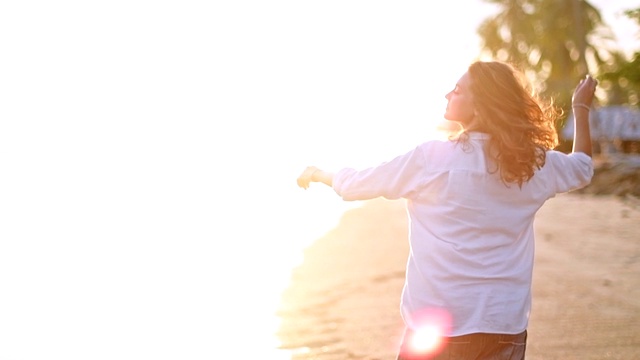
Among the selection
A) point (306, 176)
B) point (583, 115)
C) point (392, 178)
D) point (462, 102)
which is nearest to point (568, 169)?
point (583, 115)

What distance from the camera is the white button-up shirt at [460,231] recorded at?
9.02 feet

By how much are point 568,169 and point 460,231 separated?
477 millimetres

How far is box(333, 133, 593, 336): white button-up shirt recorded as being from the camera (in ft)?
9.02

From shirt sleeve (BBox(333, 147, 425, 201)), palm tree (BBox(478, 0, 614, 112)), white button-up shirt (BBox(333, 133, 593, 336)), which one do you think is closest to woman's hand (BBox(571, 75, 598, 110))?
white button-up shirt (BBox(333, 133, 593, 336))

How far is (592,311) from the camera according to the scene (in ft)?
24.2

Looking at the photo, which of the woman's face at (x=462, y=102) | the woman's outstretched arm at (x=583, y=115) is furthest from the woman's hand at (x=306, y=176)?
the woman's outstretched arm at (x=583, y=115)

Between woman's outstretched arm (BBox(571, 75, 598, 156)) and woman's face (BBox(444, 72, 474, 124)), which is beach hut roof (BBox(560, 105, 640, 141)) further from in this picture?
woman's face (BBox(444, 72, 474, 124))

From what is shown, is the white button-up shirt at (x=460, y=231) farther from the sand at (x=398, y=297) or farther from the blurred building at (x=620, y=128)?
the blurred building at (x=620, y=128)

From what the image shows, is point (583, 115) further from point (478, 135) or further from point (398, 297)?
point (398, 297)

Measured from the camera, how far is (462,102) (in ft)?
9.35

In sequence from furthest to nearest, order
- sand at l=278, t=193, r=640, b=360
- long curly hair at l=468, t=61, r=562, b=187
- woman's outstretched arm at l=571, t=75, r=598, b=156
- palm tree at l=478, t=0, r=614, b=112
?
palm tree at l=478, t=0, r=614, b=112, sand at l=278, t=193, r=640, b=360, woman's outstretched arm at l=571, t=75, r=598, b=156, long curly hair at l=468, t=61, r=562, b=187

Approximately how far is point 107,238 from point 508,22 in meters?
38.7

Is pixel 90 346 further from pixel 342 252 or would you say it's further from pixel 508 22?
pixel 508 22

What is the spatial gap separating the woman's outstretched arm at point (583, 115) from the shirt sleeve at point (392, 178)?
68 cm
